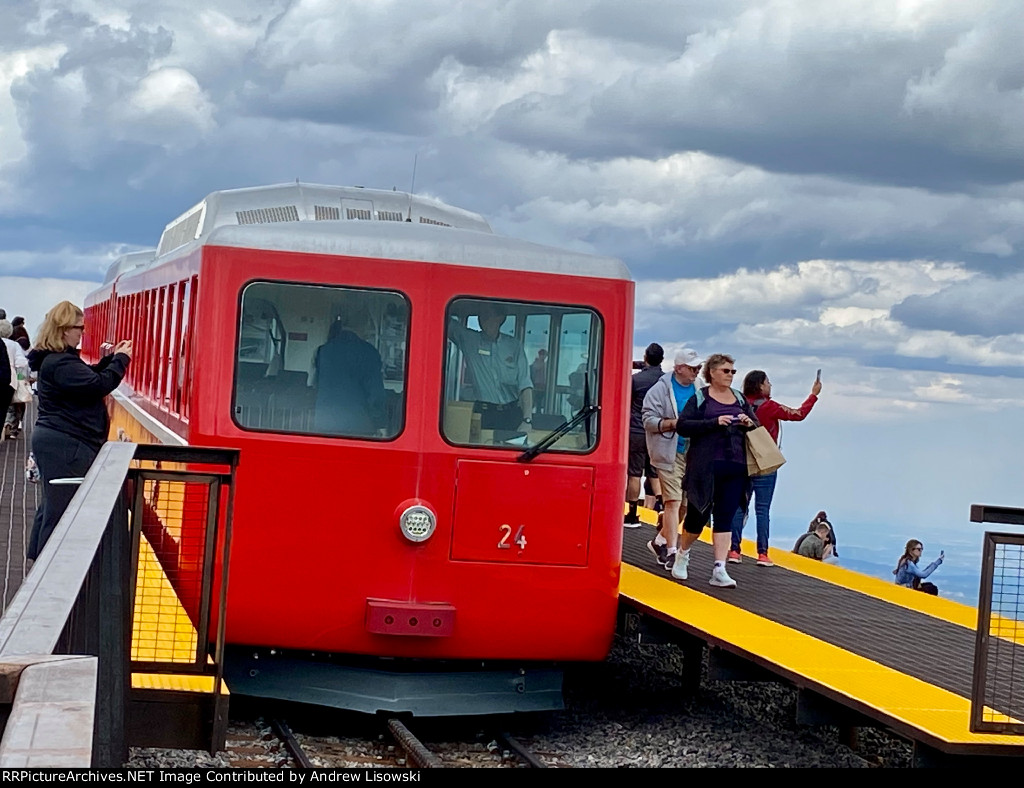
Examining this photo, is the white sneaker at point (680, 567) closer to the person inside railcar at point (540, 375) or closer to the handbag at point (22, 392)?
the person inside railcar at point (540, 375)

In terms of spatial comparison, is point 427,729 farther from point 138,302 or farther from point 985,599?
point 138,302

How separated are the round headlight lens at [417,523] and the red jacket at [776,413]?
456 cm

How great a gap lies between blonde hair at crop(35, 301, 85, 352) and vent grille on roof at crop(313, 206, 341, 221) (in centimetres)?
356

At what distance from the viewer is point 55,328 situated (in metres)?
8.70

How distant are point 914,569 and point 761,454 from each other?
6534 mm

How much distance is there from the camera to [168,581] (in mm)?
7996

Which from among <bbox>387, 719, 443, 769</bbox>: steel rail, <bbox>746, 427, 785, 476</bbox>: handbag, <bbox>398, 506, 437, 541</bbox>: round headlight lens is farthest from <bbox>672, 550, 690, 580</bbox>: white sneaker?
<bbox>398, 506, 437, 541</bbox>: round headlight lens

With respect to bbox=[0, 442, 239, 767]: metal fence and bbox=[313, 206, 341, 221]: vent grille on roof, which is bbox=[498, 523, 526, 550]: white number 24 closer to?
bbox=[0, 442, 239, 767]: metal fence

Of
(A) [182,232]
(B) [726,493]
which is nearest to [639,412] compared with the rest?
(B) [726,493]

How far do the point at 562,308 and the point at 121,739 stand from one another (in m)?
4.07

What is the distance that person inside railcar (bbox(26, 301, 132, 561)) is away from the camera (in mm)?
8648

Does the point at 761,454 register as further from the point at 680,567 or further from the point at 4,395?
the point at 4,395

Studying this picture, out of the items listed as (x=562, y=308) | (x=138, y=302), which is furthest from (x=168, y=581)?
(x=138, y=302)

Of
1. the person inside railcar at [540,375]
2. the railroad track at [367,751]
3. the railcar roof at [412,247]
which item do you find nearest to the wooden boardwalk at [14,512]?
the railroad track at [367,751]
